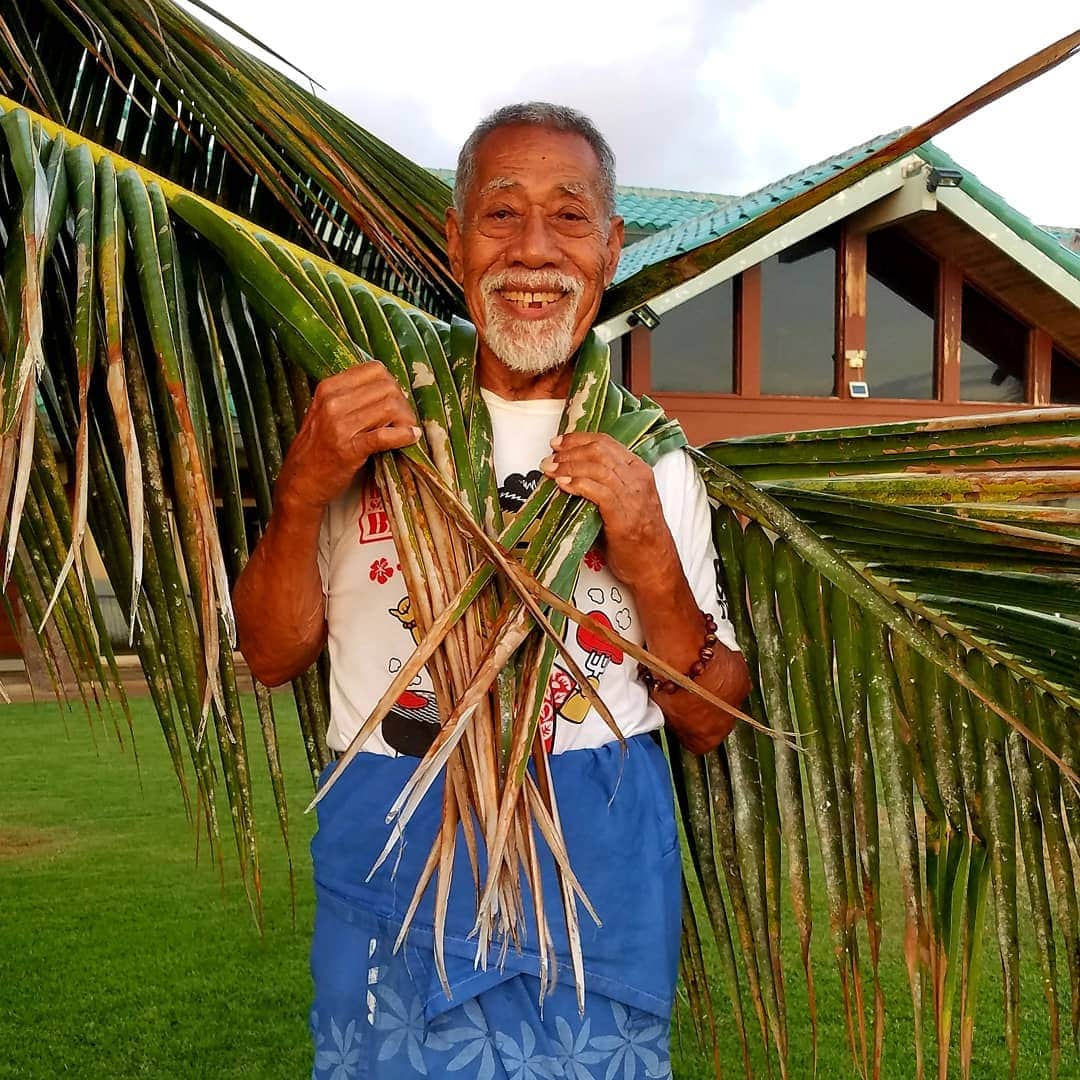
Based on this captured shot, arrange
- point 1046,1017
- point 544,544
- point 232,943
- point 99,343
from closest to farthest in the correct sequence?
point 544,544, point 99,343, point 1046,1017, point 232,943

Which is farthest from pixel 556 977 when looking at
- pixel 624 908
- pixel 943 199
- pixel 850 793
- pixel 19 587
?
pixel 943 199

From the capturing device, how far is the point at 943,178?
688 cm

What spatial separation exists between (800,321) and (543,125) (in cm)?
700

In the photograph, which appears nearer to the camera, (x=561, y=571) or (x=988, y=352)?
(x=561, y=571)

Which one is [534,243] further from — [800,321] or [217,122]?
[800,321]

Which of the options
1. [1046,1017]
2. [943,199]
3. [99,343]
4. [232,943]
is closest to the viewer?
[99,343]

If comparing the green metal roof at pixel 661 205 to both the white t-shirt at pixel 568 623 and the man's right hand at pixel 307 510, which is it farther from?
the man's right hand at pixel 307 510

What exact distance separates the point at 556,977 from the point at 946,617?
65 centimetres

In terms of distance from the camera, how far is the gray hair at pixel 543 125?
1361mm

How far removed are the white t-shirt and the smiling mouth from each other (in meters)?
0.13

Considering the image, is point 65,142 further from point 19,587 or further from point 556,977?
point 556,977

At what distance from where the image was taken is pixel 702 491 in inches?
56.7

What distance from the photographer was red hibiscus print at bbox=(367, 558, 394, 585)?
1333mm

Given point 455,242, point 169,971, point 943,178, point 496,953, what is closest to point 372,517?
point 455,242
